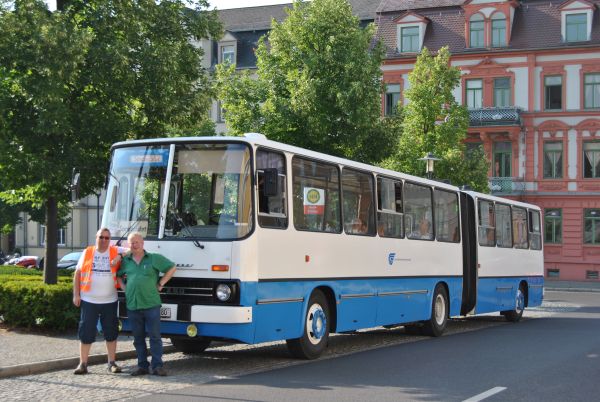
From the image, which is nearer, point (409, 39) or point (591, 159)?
point (591, 159)

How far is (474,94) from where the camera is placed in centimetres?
5194

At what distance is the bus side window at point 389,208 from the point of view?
16453mm

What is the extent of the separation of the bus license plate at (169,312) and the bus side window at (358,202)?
12.5ft

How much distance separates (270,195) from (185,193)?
1.16 meters

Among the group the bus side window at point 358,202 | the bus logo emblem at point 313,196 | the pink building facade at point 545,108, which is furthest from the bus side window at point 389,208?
the pink building facade at point 545,108

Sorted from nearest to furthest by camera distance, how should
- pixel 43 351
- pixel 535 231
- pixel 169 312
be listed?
pixel 169 312
pixel 43 351
pixel 535 231

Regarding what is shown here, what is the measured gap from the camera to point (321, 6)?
28938 mm

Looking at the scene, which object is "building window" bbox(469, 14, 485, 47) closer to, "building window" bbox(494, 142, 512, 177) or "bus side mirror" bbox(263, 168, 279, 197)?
"building window" bbox(494, 142, 512, 177)

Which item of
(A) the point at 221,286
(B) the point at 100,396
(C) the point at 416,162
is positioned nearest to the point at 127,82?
(A) the point at 221,286

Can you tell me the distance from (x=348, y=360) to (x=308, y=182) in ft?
8.73

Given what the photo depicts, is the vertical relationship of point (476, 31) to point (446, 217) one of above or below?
above

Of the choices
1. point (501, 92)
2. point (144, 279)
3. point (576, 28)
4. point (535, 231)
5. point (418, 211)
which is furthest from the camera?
point (501, 92)

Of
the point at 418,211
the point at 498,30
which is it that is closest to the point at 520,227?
the point at 418,211

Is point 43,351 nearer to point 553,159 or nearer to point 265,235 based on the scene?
point 265,235
